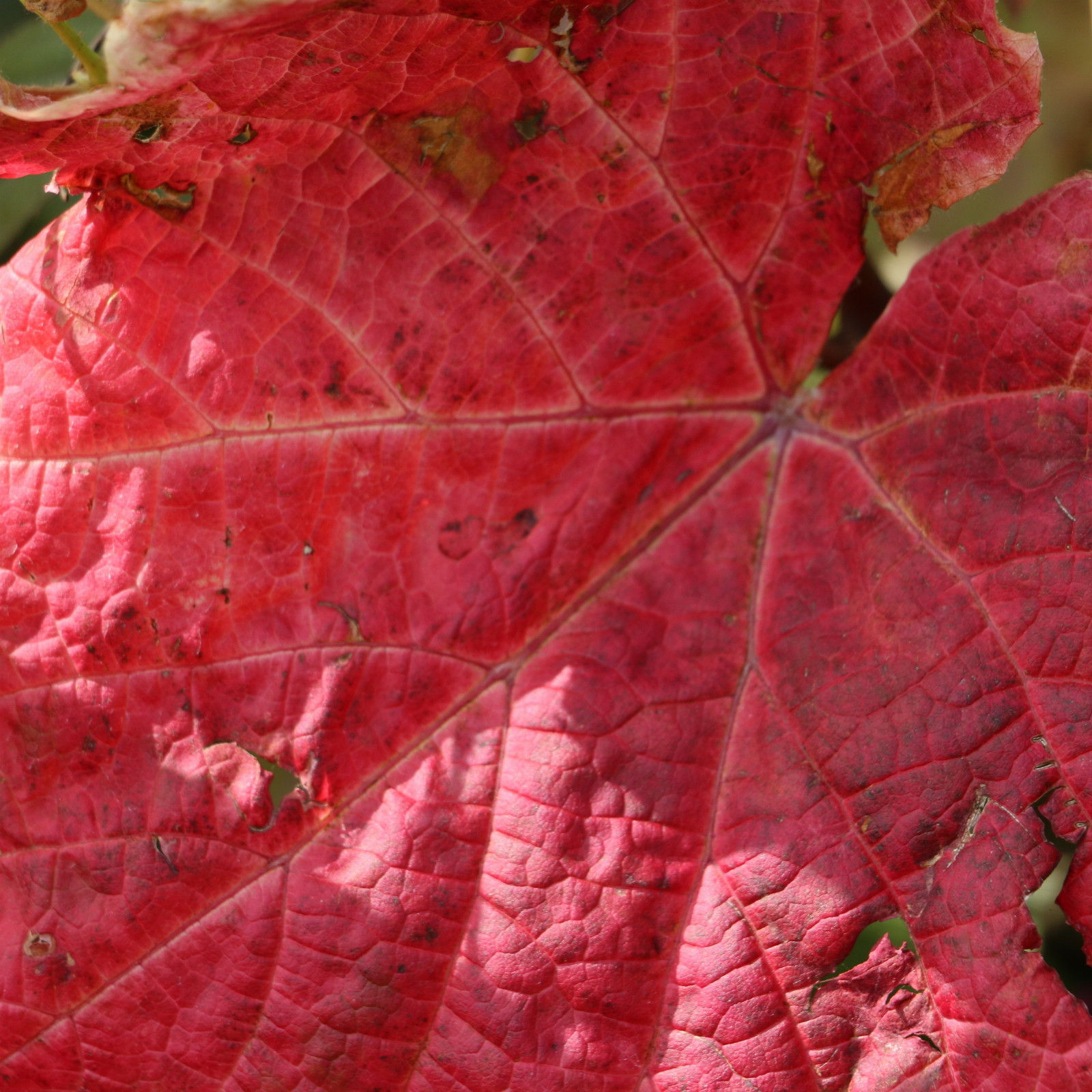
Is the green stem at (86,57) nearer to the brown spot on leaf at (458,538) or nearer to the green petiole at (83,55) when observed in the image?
the green petiole at (83,55)

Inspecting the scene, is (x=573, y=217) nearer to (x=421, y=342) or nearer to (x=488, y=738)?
(x=421, y=342)

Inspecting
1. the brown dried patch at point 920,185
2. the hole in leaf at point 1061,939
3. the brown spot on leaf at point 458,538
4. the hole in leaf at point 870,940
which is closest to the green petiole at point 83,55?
the brown spot on leaf at point 458,538

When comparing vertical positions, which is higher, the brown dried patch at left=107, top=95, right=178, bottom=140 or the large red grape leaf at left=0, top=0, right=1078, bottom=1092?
the brown dried patch at left=107, top=95, right=178, bottom=140

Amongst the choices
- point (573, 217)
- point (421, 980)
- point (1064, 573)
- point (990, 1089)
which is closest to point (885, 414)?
point (1064, 573)

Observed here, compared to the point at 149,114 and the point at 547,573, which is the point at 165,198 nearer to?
the point at 149,114

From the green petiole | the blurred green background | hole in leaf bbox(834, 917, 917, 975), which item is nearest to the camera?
the green petiole

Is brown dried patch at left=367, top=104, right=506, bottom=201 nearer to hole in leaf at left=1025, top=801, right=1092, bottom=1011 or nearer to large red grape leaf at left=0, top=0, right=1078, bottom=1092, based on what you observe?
large red grape leaf at left=0, top=0, right=1078, bottom=1092

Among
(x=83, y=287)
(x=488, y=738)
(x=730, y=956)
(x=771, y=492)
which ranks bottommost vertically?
(x=730, y=956)

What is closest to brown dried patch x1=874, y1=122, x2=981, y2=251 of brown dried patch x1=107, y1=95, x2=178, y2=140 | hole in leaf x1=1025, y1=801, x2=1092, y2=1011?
brown dried patch x1=107, y1=95, x2=178, y2=140
